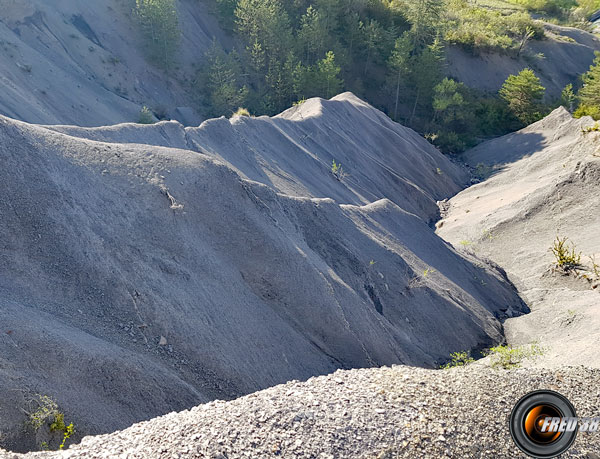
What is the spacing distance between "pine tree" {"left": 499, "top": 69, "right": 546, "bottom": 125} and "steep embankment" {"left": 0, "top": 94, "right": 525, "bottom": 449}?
30.3 meters

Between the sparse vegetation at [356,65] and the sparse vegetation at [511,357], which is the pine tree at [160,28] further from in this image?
the sparse vegetation at [511,357]

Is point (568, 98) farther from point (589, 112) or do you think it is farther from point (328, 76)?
point (328, 76)

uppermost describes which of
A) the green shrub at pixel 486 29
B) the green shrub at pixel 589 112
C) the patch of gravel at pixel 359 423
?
the green shrub at pixel 486 29

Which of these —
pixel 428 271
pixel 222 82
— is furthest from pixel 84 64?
pixel 428 271

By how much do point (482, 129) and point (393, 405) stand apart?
1712 inches

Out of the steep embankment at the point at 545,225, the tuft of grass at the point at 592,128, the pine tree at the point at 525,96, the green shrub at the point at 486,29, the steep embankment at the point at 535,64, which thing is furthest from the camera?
the green shrub at the point at 486,29

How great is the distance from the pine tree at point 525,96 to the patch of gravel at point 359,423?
41124 millimetres

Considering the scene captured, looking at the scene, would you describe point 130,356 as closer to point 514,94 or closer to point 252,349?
point 252,349

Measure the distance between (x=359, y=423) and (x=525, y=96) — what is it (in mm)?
44687

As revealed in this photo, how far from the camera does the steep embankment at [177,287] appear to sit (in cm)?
907

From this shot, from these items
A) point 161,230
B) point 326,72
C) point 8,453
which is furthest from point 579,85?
point 8,453

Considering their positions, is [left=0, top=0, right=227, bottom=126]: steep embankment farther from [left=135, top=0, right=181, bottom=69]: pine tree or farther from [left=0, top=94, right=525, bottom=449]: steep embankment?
[left=0, top=94, right=525, bottom=449]: steep embankment

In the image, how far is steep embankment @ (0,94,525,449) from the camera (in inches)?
357

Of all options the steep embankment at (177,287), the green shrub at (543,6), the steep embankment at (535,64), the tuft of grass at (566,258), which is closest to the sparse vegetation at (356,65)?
the steep embankment at (535,64)
